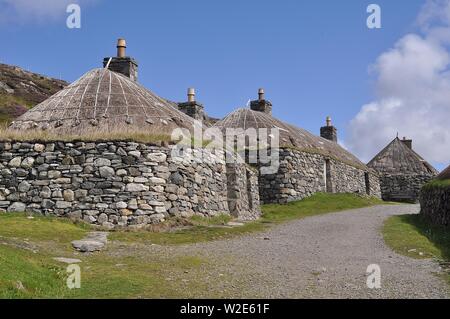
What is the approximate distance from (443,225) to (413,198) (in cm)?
2939

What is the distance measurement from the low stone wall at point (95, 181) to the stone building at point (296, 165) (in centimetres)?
1296

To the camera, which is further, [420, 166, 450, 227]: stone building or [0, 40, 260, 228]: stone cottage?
[420, 166, 450, 227]: stone building

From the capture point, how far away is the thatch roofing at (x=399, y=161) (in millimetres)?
48125

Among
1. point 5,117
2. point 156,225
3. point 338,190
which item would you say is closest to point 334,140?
point 338,190

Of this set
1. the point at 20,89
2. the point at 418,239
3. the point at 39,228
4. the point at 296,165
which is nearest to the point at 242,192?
the point at 296,165

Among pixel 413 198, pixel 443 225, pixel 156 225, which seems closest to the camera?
pixel 156 225

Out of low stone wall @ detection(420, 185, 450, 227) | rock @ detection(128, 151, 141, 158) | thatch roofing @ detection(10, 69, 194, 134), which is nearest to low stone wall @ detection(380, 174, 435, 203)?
low stone wall @ detection(420, 185, 450, 227)

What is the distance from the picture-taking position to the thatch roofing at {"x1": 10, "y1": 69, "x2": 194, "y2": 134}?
68.0 ft

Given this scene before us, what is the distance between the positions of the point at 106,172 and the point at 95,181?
1.53ft

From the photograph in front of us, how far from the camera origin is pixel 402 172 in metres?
48.4

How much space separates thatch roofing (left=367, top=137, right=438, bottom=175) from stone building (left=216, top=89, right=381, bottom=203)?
640 cm

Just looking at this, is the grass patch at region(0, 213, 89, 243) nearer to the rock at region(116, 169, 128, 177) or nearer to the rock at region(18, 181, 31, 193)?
the rock at region(18, 181, 31, 193)
